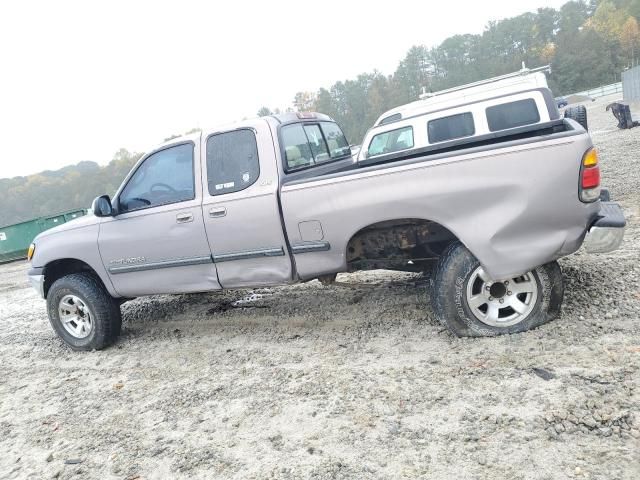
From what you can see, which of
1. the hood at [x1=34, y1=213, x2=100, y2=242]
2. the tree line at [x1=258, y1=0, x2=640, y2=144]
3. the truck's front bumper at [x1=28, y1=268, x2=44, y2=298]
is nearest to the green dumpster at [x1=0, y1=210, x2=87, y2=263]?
the truck's front bumper at [x1=28, y1=268, x2=44, y2=298]

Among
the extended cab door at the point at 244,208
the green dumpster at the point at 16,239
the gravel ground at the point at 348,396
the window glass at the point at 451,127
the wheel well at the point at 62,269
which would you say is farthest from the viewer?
the green dumpster at the point at 16,239

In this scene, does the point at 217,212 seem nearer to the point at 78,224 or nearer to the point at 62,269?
the point at 78,224

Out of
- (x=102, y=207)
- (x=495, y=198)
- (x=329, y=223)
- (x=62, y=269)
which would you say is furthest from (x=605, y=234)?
(x=62, y=269)

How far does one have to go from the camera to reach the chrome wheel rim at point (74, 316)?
16.4 feet

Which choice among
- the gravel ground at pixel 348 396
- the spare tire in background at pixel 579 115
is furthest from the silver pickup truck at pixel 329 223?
the spare tire in background at pixel 579 115

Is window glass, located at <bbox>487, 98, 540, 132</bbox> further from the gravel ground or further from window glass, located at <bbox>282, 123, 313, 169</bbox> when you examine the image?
window glass, located at <bbox>282, 123, 313, 169</bbox>

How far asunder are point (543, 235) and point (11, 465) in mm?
3753

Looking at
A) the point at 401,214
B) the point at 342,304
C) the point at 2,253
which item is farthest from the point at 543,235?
the point at 2,253

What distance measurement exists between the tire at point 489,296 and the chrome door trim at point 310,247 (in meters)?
0.90

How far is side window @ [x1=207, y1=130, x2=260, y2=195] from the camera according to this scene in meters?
4.17

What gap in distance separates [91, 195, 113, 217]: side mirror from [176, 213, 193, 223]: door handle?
766 mm

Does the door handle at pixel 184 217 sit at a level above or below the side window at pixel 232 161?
below

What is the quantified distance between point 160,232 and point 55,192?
→ 244ft

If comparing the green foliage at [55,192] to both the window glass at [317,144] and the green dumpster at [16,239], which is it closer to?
the green dumpster at [16,239]
